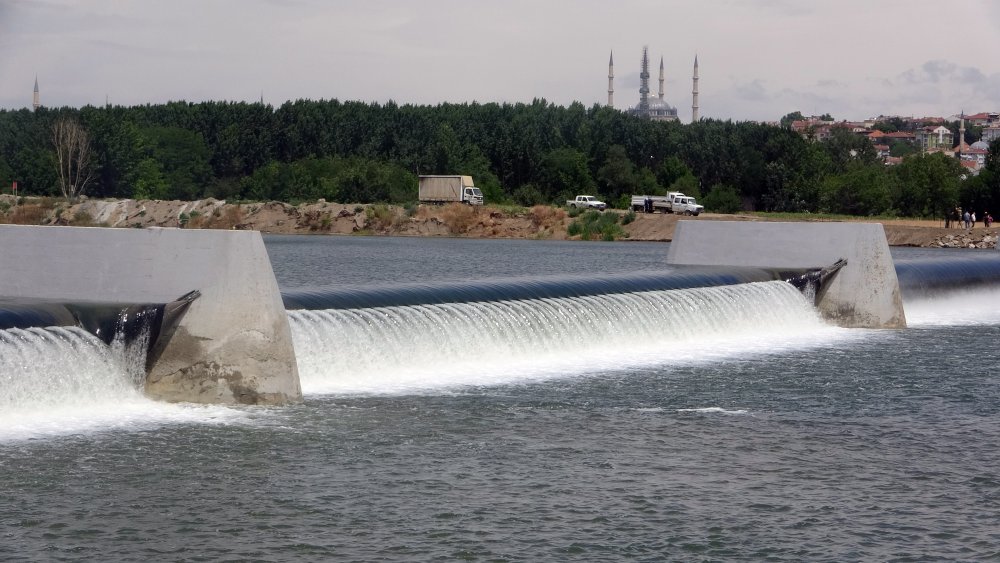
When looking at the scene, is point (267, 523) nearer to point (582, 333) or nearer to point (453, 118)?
point (582, 333)

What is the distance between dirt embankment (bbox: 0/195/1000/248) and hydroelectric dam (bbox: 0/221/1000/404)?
5620 cm

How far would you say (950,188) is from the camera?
321 feet

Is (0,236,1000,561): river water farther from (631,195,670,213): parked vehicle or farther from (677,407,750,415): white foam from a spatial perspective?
(631,195,670,213): parked vehicle

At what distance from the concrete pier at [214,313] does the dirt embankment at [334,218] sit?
7128 centimetres

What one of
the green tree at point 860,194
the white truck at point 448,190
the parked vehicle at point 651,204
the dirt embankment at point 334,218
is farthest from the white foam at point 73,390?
the green tree at point 860,194

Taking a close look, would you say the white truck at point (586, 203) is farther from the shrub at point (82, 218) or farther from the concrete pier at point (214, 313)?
the concrete pier at point (214, 313)

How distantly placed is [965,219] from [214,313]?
241 feet

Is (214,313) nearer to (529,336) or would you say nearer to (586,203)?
(529,336)

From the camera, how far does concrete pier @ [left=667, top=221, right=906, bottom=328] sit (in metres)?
32.4

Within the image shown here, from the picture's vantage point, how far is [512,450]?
16344 mm

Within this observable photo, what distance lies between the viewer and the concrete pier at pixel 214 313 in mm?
18266

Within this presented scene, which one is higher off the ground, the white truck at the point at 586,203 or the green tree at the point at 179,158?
the green tree at the point at 179,158

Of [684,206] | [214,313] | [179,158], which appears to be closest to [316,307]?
[214,313]

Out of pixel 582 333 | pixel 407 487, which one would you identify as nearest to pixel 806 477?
pixel 407 487
